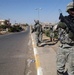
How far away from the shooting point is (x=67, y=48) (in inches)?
223

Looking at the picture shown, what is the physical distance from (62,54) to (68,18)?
769mm

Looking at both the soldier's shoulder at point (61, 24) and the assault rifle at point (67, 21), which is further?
the soldier's shoulder at point (61, 24)

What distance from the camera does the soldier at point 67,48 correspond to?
545cm

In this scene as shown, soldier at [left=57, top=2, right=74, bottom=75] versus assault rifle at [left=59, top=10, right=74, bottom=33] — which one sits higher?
assault rifle at [left=59, top=10, right=74, bottom=33]

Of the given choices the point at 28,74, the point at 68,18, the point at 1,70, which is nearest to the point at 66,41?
the point at 68,18

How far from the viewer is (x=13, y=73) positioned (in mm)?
8750

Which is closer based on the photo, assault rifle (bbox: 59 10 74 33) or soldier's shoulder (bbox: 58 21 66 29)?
assault rifle (bbox: 59 10 74 33)

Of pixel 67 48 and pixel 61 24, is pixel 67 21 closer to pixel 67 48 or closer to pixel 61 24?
pixel 61 24

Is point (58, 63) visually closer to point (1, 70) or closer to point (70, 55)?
point (70, 55)

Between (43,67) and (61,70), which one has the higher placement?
(61,70)

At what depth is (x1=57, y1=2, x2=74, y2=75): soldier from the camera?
5445 millimetres

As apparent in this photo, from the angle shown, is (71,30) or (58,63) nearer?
(71,30)

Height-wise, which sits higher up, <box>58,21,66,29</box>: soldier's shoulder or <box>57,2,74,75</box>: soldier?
<box>58,21,66,29</box>: soldier's shoulder

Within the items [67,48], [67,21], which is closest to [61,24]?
[67,21]
